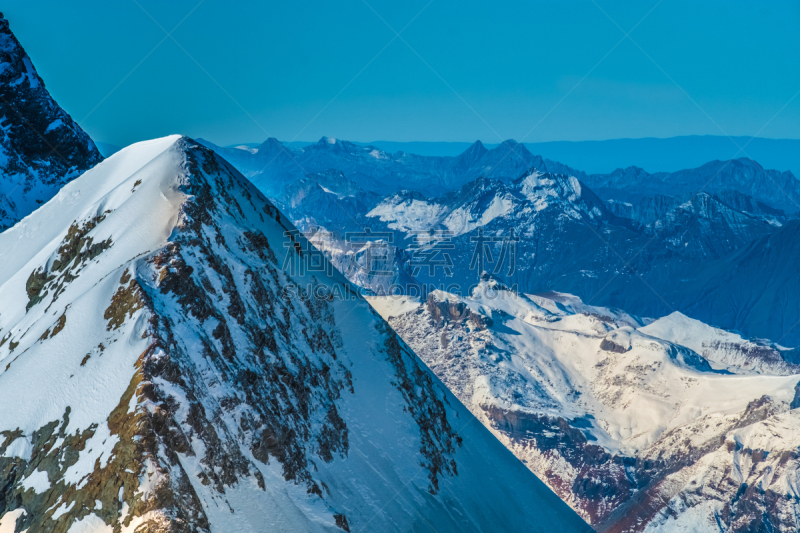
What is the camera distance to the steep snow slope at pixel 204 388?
168ft

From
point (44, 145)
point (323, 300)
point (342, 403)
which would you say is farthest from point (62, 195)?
point (44, 145)

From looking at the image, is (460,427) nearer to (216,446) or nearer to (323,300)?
(323,300)

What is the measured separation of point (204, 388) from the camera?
193 ft

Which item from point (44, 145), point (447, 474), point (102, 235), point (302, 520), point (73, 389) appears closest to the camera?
point (73, 389)

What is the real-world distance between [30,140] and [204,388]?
116m

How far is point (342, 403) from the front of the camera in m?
78.0

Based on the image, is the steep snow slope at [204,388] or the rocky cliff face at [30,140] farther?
the rocky cliff face at [30,140]

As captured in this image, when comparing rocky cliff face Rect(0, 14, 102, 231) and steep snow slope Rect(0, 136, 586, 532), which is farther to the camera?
rocky cliff face Rect(0, 14, 102, 231)

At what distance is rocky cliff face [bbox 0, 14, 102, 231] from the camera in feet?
A: 463

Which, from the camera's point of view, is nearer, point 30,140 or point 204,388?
point 204,388

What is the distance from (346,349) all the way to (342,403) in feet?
29.1

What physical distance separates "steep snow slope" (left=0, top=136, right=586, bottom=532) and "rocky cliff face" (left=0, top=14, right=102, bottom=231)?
5008cm

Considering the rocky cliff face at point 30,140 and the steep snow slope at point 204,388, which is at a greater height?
the rocky cliff face at point 30,140

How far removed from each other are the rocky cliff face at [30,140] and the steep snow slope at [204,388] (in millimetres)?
50082
